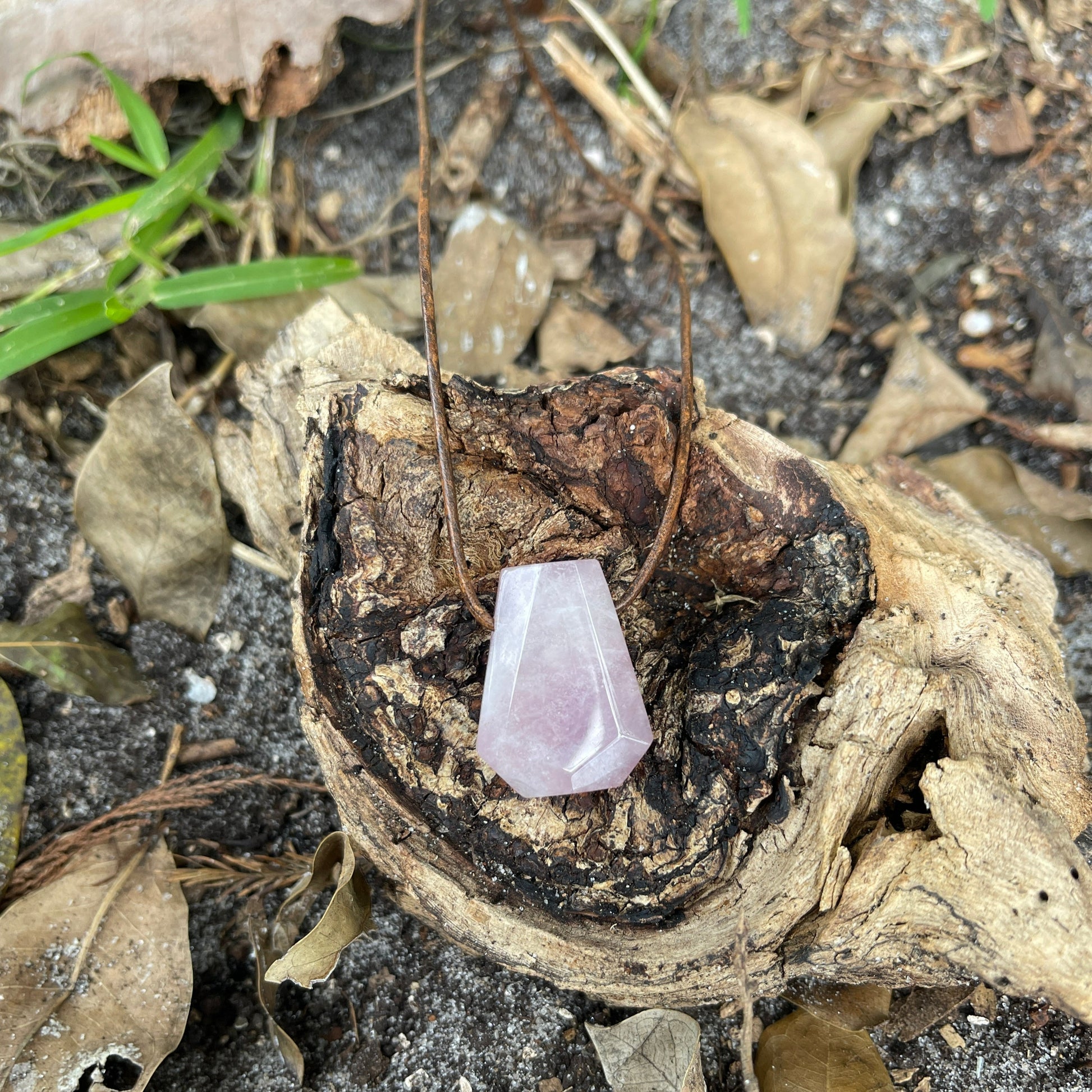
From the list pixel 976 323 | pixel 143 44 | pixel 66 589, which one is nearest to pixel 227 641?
pixel 66 589

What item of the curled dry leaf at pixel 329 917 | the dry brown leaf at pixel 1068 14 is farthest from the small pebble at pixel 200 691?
the dry brown leaf at pixel 1068 14

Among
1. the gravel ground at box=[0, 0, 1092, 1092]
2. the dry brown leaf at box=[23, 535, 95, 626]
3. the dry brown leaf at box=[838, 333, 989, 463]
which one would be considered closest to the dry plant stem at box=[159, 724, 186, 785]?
the gravel ground at box=[0, 0, 1092, 1092]

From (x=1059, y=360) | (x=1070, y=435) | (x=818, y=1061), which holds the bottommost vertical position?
(x=818, y=1061)

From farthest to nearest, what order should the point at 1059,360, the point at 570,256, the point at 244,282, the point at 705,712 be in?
the point at 570,256 → the point at 1059,360 → the point at 244,282 → the point at 705,712

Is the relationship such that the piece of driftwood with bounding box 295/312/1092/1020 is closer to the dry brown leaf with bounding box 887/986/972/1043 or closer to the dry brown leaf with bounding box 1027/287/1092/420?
the dry brown leaf with bounding box 887/986/972/1043

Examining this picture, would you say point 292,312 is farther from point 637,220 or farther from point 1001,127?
point 1001,127

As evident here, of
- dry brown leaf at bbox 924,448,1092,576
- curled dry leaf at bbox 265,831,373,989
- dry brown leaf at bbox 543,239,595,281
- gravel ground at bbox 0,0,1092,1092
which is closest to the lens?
curled dry leaf at bbox 265,831,373,989
